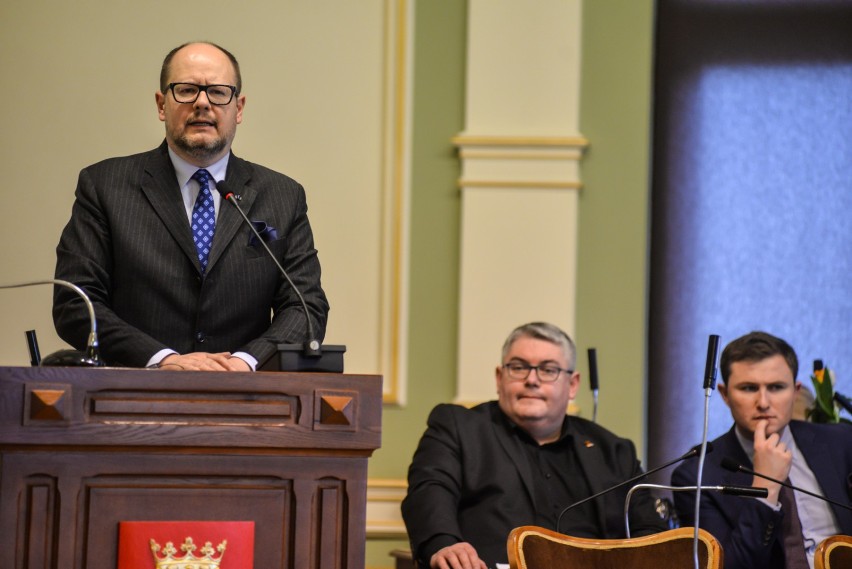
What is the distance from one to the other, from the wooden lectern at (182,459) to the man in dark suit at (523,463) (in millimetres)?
1144

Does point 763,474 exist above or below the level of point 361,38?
below

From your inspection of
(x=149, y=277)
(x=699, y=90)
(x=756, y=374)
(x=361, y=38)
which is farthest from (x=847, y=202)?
(x=149, y=277)

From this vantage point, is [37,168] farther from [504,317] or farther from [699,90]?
[699,90]

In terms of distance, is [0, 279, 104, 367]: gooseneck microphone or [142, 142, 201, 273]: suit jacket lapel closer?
[0, 279, 104, 367]: gooseneck microphone

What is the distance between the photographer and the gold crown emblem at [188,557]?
222 cm

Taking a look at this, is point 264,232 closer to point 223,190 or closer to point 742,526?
point 223,190

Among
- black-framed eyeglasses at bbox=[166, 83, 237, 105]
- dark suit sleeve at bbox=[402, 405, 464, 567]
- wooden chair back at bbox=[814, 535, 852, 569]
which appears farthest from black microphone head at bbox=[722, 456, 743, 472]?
black-framed eyeglasses at bbox=[166, 83, 237, 105]

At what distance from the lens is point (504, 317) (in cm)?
448

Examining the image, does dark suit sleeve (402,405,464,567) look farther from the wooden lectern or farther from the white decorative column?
the wooden lectern

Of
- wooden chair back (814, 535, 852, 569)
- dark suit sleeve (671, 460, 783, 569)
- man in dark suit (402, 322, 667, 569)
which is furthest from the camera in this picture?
→ man in dark suit (402, 322, 667, 569)

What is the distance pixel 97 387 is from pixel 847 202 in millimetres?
3456

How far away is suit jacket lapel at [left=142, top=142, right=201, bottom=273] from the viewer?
2.92 metres

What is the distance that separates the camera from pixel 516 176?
4.52 m

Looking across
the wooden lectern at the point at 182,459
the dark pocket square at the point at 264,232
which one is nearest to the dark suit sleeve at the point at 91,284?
the dark pocket square at the point at 264,232
